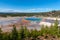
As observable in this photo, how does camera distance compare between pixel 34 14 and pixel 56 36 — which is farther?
pixel 34 14

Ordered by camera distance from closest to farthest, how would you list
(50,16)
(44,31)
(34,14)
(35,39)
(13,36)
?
(13,36)
(35,39)
(44,31)
(50,16)
(34,14)

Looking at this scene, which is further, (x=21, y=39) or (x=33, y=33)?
(x=33, y=33)

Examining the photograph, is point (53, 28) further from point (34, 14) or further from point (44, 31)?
point (34, 14)

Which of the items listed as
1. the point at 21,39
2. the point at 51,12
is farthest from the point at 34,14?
the point at 21,39

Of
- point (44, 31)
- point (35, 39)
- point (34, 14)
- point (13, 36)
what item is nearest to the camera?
point (13, 36)

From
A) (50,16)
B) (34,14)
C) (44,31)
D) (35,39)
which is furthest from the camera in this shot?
(34,14)

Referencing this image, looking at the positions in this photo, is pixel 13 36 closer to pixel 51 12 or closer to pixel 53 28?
pixel 53 28

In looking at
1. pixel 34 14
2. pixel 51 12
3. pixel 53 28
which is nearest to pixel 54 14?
pixel 51 12
